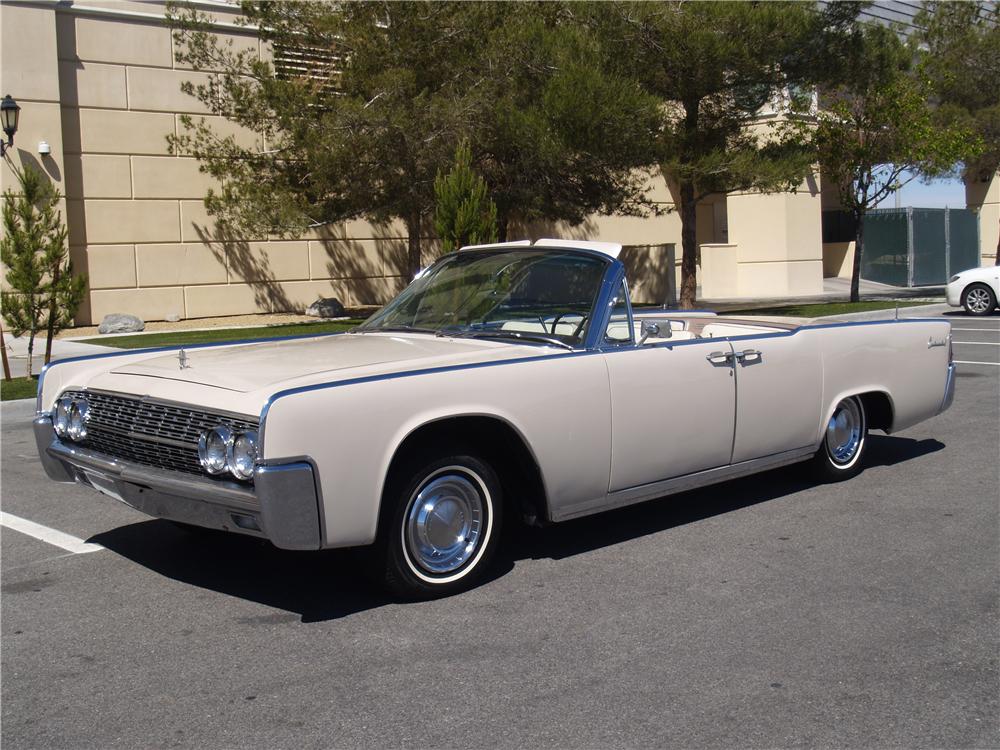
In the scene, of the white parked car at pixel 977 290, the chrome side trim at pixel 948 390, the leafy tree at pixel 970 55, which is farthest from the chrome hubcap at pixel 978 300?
the chrome side trim at pixel 948 390

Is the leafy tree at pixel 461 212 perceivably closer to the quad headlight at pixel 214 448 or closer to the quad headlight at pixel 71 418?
the quad headlight at pixel 71 418

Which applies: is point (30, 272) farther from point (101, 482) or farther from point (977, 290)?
point (977, 290)

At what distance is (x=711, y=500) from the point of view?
22.0 ft

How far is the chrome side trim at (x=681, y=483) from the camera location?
17.4 feet

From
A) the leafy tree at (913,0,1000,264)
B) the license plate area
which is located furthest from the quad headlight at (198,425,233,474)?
the leafy tree at (913,0,1000,264)

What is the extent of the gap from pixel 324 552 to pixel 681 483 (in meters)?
1.89

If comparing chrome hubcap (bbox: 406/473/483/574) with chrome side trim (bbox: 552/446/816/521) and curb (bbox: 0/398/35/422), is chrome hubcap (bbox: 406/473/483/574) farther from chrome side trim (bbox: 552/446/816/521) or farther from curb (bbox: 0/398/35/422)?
curb (bbox: 0/398/35/422)

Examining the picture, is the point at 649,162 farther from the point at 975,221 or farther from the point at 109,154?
the point at 975,221

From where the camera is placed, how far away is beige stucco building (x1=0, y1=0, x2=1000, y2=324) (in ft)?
62.8

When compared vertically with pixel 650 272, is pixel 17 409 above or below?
below

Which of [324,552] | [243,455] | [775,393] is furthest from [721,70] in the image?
[243,455]

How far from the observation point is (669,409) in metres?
5.57

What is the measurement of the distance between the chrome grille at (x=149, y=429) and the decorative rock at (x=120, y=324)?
49.0 ft

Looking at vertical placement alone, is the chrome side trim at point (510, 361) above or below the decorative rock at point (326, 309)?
below
